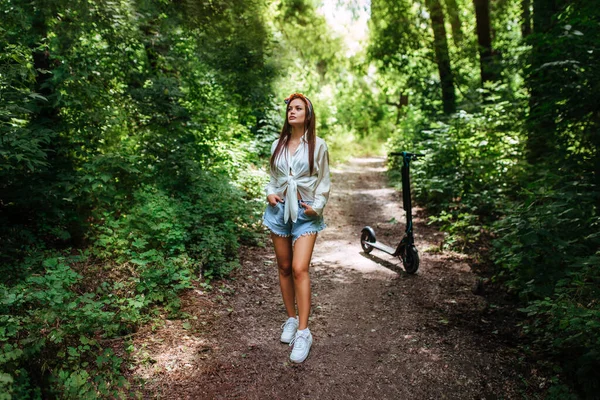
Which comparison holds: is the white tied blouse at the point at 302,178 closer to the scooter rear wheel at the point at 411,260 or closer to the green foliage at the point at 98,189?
the green foliage at the point at 98,189

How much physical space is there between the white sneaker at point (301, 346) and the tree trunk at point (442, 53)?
954cm

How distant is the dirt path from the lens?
3.16 metres

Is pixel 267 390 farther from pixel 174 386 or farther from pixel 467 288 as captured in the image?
pixel 467 288

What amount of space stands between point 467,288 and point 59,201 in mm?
5468

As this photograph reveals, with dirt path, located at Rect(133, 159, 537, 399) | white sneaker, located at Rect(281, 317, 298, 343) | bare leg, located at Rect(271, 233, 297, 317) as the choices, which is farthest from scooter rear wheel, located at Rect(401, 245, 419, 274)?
bare leg, located at Rect(271, 233, 297, 317)

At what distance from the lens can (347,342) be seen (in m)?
3.87

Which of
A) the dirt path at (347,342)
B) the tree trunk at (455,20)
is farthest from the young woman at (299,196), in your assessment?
the tree trunk at (455,20)

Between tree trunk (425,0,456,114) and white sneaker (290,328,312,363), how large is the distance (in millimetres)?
9540

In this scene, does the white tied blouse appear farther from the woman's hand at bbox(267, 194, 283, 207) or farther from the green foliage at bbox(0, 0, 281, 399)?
the green foliage at bbox(0, 0, 281, 399)

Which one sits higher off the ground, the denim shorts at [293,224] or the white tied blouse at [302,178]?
the white tied blouse at [302,178]

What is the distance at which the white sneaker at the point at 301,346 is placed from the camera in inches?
137

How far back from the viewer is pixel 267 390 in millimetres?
3129

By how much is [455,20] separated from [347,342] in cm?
1134

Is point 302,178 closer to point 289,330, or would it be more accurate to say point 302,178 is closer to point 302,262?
point 302,262
